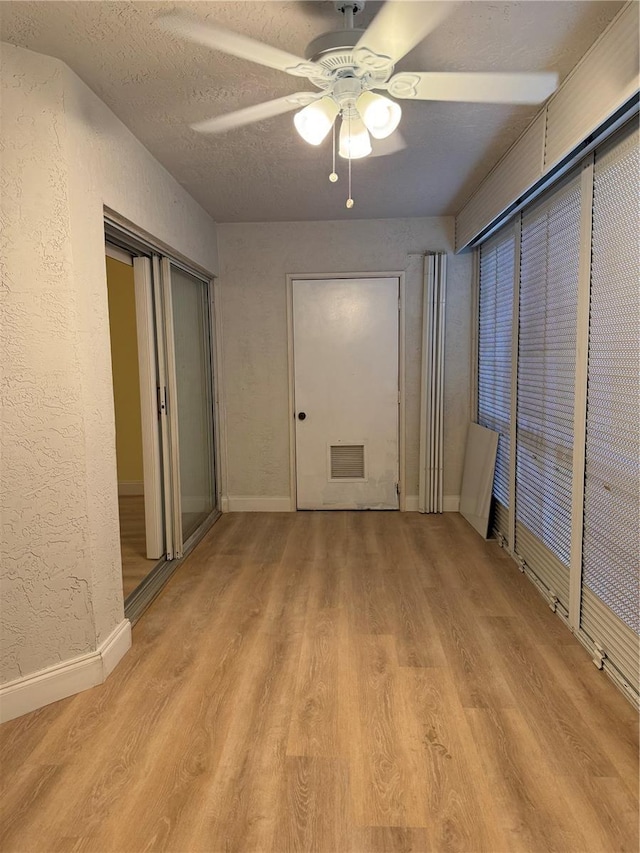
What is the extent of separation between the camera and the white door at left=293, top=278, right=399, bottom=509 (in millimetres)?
4516

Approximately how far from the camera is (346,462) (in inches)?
185

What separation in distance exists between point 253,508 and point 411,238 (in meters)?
2.70

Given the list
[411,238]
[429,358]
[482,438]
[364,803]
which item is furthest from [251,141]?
[364,803]

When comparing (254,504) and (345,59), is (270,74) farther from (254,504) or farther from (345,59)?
(254,504)

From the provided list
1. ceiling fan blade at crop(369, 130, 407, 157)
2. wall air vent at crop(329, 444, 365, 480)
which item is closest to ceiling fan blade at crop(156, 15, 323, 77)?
ceiling fan blade at crop(369, 130, 407, 157)

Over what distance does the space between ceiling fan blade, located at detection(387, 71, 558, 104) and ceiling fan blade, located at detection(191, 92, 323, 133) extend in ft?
1.00

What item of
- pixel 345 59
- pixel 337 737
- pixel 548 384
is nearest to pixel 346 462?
pixel 548 384

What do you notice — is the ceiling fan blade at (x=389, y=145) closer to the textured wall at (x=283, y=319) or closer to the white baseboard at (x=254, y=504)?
the textured wall at (x=283, y=319)

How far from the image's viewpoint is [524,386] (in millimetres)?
3260

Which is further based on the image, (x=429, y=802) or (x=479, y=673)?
(x=479, y=673)

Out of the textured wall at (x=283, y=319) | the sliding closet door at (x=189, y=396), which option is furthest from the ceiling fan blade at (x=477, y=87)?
the textured wall at (x=283, y=319)

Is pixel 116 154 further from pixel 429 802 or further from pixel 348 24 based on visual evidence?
pixel 429 802

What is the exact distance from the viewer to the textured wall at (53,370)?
193 centimetres

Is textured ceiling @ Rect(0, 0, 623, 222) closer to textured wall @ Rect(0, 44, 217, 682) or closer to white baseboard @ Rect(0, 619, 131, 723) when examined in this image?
textured wall @ Rect(0, 44, 217, 682)
